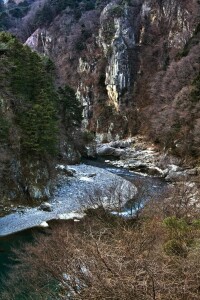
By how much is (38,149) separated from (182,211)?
13.5m

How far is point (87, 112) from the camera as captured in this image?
230 ft

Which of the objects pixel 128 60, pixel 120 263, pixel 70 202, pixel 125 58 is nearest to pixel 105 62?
pixel 125 58

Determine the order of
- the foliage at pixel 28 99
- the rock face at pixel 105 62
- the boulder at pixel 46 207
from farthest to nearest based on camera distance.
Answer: the rock face at pixel 105 62
the foliage at pixel 28 99
the boulder at pixel 46 207

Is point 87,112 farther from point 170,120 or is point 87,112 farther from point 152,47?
point 170,120

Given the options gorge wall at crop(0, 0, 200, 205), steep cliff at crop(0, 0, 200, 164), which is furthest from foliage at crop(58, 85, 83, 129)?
steep cliff at crop(0, 0, 200, 164)

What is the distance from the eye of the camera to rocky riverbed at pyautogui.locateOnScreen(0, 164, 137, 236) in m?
21.6

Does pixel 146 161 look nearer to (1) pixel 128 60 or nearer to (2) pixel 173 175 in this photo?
(2) pixel 173 175

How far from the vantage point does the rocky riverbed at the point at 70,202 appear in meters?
21.6

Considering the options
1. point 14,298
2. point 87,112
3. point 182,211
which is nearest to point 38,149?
point 182,211

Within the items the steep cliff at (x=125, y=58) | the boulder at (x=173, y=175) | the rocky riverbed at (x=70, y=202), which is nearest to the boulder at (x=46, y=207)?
the rocky riverbed at (x=70, y=202)

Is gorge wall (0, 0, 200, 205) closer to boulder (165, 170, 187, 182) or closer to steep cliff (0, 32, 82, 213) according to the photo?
boulder (165, 170, 187, 182)

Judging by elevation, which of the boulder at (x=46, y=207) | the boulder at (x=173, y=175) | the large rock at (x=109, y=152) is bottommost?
the large rock at (x=109, y=152)

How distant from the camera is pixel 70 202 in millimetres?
25531

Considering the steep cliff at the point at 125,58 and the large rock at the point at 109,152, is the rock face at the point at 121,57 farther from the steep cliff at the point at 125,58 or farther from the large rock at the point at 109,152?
the large rock at the point at 109,152
